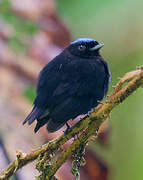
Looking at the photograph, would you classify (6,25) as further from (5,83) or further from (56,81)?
(56,81)

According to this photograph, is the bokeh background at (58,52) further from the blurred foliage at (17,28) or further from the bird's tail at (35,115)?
the bird's tail at (35,115)

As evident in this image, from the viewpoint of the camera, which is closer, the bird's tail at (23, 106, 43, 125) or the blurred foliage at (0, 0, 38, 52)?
the bird's tail at (23, 106, 43, 125)

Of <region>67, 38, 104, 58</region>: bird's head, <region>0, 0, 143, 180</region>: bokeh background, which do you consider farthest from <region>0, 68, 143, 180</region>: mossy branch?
<region>67, 38, 104, 58</region>: bird's head

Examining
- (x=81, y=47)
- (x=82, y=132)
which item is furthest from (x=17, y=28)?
(x=82, y=132)

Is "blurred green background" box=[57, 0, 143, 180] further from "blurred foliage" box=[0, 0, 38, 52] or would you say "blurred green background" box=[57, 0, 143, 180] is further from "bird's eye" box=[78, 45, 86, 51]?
"bird's eye" box=[78, 45, 86, 51]

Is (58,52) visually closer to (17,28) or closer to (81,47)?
(17,28)

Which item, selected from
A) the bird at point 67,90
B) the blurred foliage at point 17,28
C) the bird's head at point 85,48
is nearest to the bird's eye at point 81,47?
the bird's head at point 85,48

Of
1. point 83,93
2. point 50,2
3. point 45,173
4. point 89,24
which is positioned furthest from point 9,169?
point 89,24
